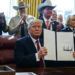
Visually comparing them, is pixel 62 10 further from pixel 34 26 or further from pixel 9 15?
pixel 34 26

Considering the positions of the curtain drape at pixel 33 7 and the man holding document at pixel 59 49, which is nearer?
the man holding document at pixel 59 49

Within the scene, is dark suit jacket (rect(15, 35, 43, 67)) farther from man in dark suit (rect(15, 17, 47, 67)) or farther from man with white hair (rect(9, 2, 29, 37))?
man with white hair (rect(9, 2, 29, 37))

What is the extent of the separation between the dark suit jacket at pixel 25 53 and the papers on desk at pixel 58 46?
6.1 inches

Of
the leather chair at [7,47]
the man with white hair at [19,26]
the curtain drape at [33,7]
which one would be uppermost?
the curtain drape at [33,7]

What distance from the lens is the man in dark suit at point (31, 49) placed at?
2.33 meters

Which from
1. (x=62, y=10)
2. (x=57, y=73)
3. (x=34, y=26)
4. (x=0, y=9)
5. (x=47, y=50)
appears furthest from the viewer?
(x=62, y=10)

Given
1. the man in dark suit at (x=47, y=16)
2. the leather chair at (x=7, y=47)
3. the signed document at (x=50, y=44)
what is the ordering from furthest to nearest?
the man in dark suit at (x=47, y=16) → the leather chair at (x=7, y=47) → the signed document at (x=50, y=44)

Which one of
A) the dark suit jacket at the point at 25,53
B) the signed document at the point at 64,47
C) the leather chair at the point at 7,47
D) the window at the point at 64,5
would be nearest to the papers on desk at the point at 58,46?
the signed document at the point at 64,47

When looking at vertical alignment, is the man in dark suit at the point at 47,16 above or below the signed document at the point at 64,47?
above

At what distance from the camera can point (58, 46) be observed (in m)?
2.26

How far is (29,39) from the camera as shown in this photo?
2.53m

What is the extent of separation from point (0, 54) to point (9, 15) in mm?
2283

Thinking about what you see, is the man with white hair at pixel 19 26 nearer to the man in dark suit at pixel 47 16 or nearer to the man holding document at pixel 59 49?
the man in dark suit at pixel 47 16

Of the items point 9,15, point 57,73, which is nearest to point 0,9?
point 9,15
